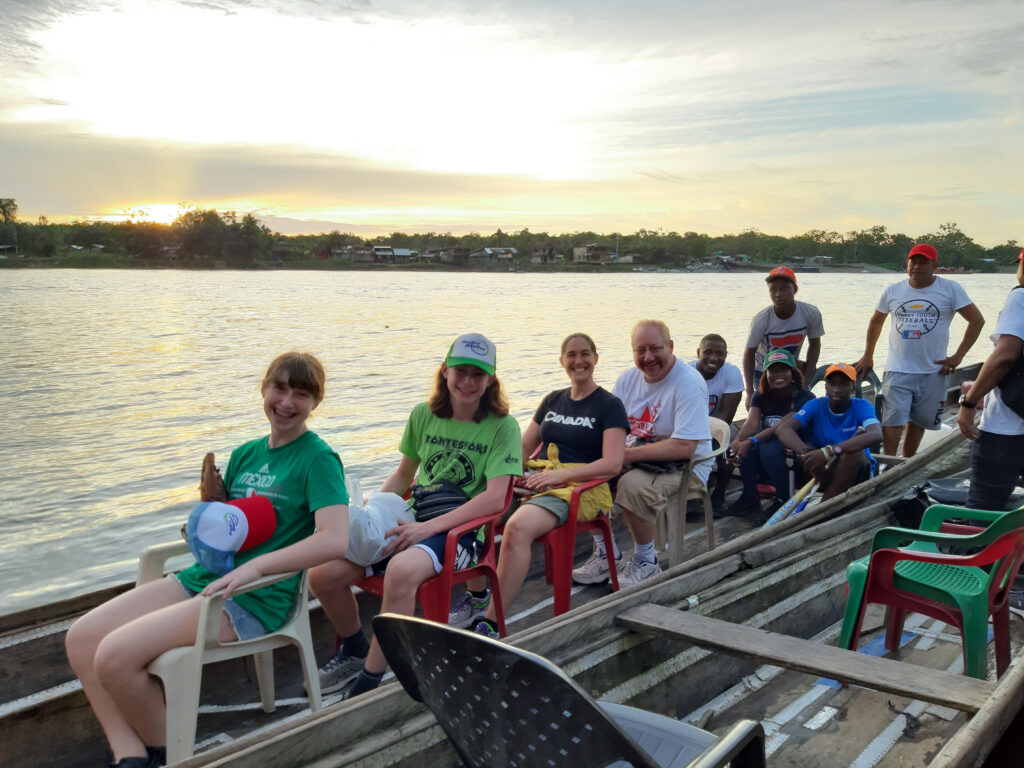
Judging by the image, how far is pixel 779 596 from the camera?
3861mm

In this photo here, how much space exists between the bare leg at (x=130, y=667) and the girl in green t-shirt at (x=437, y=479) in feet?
2.22

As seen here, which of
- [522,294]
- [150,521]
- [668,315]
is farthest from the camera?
[522,294]

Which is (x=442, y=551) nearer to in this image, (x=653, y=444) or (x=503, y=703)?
(x=653, y=444)

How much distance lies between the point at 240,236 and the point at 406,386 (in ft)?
242

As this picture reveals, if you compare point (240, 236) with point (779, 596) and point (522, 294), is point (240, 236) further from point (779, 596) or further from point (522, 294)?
point (779, 596)

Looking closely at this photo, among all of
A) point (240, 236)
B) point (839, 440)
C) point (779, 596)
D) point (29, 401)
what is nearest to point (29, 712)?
point (779, 596)

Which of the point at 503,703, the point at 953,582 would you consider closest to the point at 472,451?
the point at 953,582

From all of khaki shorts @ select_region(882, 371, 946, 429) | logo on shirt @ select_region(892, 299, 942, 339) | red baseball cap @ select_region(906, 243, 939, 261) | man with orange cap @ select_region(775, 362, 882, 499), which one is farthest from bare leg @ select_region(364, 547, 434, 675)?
khaki shorts @ select_region(882, 371, 946, 429)

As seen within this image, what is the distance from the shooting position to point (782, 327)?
269 inches

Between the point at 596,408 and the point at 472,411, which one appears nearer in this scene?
the point at 472,411

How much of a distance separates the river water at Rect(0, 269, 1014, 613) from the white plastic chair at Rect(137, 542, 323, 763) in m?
1.71

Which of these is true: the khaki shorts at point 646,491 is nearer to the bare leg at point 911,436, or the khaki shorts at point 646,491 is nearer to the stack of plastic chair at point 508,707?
the stack of plastic chair at point 508,707

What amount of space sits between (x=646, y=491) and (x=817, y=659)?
1809mm

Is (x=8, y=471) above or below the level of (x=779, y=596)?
below
